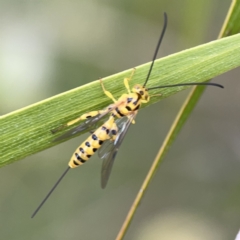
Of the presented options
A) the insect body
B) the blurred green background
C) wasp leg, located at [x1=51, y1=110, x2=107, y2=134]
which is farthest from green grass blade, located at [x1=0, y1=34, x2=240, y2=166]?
the blurred green background

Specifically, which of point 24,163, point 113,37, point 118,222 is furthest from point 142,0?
point 118,222

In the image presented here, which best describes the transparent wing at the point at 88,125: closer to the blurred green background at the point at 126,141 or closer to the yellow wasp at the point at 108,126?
the yellow wasp at the point at 108,126

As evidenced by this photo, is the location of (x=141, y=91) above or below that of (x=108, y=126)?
above

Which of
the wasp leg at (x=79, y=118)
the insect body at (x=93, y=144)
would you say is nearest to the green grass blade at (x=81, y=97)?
the wasp leg at (x=79, y=118)

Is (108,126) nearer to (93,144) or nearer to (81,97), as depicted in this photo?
(93,144)

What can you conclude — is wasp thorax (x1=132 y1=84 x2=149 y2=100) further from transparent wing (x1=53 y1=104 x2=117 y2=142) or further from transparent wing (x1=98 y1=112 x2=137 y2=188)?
transparent wing (x1=98 y1=112 x2=137 y2=188)

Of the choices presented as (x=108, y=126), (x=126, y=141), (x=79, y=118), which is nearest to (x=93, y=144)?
(x=108, y=126)

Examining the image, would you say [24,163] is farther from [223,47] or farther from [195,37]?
[223,47]
